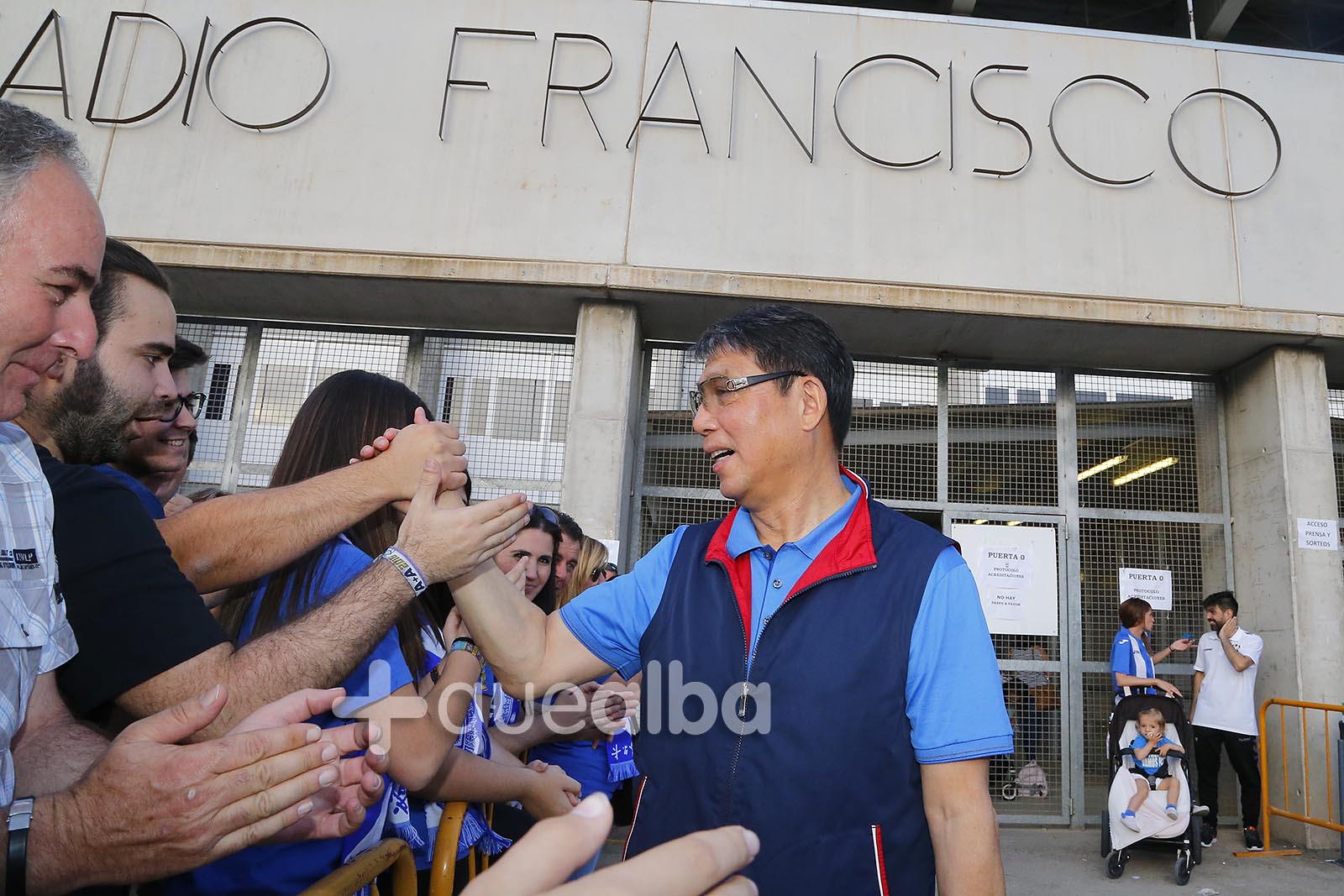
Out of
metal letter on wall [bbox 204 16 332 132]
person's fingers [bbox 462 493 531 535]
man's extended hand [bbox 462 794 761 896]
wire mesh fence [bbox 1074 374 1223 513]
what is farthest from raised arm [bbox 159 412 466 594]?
wire mesh fence [bbox 1074 374 1223 513]

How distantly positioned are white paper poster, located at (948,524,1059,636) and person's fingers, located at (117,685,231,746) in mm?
7391

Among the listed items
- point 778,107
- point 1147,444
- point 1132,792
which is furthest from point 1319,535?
point 778,107

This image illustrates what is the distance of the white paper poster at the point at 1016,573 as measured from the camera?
790cm

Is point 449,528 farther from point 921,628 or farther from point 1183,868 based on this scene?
point 1183,868

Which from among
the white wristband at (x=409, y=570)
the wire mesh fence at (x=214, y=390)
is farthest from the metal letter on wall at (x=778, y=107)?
the white wristband at (x=409, y=570)

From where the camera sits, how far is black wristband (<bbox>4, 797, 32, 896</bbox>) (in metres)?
1.16

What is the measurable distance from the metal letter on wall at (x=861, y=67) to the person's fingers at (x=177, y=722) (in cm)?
729

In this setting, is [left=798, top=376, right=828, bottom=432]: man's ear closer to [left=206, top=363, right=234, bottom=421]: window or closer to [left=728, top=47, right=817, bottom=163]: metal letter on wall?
[left=728, top=47, right=817, bottom=163]: metal letter on wall

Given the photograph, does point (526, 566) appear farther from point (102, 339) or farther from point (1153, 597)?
point (1153, 597)

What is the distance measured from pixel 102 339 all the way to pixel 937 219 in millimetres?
6666

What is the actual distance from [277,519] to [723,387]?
1.08 metres

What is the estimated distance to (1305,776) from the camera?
22.9ft

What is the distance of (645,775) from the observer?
1.97m

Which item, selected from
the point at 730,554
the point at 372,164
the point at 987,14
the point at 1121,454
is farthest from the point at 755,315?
the point at 987,14
